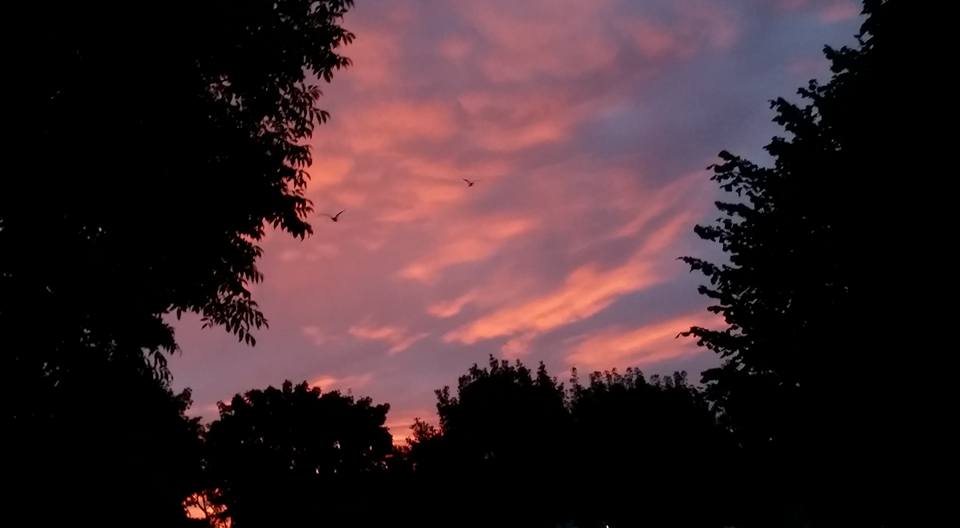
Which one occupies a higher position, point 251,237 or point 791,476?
point 251,237

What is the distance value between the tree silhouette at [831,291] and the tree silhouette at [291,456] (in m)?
75.4

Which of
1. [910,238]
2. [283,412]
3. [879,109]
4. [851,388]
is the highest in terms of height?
[283,412]

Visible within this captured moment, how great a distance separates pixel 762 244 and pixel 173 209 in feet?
28.7

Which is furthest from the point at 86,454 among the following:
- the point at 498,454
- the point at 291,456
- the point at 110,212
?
the point at 291,456

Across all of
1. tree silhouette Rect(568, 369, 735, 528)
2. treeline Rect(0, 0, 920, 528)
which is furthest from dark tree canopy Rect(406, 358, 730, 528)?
treeline Rect(0, 0, 920, 528)

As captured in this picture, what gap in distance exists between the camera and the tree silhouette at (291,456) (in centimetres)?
8019

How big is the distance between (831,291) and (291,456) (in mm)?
83257

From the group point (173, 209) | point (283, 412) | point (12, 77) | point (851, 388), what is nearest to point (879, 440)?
point (851, 388)

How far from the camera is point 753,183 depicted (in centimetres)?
866

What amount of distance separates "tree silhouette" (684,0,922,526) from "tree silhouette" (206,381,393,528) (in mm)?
75422

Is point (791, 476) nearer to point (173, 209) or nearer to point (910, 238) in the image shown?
point (910, 238)

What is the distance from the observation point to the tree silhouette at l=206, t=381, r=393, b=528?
80.2m

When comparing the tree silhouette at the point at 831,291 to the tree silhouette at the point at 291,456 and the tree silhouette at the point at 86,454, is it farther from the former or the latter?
the tree silhouette at the point at 291,456

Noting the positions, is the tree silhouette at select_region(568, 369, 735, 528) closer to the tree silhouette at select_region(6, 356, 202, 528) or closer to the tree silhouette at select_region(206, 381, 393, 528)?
the tree silhouette at select_region(6, 356, 202, 528)
